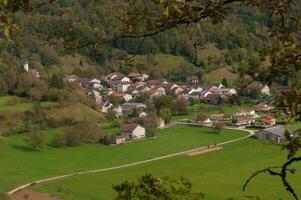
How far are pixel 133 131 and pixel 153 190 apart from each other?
33.7 metres

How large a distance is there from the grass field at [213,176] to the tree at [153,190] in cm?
1507

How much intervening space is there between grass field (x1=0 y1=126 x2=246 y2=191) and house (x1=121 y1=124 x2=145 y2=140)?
133 cm

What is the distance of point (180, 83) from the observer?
209ft

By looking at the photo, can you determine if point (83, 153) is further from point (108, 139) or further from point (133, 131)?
point (133, 131)

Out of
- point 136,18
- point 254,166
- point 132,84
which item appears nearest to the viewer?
point 136,18

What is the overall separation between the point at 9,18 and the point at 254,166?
26.1m

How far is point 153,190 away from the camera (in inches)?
161

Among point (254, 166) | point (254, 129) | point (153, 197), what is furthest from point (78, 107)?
point (153, 197)

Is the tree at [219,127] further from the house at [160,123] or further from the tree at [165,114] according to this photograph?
the tree at [165,114]

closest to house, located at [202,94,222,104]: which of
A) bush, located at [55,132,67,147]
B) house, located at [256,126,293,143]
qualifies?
house, located at [256,126,293,143]

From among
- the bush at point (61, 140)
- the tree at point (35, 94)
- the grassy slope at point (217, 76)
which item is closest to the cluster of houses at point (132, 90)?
the grassy slope at point (217, 76)

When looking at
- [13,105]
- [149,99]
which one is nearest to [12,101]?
[13,105]

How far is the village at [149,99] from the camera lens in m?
38.0

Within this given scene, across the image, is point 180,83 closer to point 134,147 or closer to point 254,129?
point 254,129
